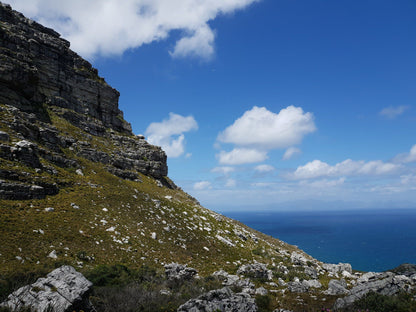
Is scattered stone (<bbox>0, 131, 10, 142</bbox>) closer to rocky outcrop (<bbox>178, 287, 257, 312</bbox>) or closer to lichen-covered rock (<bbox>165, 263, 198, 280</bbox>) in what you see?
lichen-covered rock (<bbox>165, 263, 198, 280</bbox>)

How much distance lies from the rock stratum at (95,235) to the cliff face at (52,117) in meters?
0.24

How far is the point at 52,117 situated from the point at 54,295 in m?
49.9

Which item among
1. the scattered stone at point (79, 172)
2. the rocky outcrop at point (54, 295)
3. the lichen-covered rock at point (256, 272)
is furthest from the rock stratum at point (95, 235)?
the scattered stone at point (79, 172)

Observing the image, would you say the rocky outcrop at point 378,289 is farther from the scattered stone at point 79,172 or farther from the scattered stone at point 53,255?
the scattered stone at point 79,172

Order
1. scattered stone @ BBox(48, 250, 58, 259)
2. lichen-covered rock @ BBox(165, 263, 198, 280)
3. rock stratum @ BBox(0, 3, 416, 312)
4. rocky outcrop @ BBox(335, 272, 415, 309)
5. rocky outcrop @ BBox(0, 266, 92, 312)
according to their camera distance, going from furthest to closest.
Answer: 1. lichen-covered rock @ BBox(165, 263, 198, 280)
2. scattered stone @ BBox(48, 250, 58, 259)
3. rocky outcrop @ BBox(335, 272, 415, 309)
4. rock stratum @ BBox(0, 3, 416, 312)
5. rocky outcrop @ BBox(0, 266, 92, 312)

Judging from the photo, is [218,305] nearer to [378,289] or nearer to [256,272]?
[378,289]

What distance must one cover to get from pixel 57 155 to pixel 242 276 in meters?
35.2

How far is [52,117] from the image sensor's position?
5031cm

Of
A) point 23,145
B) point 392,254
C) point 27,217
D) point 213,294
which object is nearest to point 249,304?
point 213,294

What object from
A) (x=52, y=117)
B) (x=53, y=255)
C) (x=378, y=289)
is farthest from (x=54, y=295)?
(x=52, y=117)

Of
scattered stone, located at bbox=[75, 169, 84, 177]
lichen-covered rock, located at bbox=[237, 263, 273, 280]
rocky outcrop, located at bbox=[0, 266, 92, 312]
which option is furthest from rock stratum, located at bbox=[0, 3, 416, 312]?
scattered stone, located at bbox=[75, 169, 84, 177]

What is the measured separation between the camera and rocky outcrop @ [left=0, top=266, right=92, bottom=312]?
1089 centimetres

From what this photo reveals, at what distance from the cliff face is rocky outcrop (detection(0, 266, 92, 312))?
18.5 metres

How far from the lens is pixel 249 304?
43.3 ft
